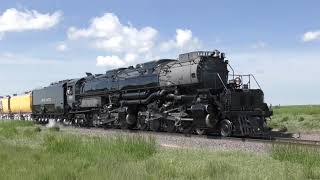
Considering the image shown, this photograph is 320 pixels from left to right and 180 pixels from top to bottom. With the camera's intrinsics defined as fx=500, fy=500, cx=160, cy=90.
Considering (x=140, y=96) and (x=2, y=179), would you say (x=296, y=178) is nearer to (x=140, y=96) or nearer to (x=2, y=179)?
(x=2, y=179)

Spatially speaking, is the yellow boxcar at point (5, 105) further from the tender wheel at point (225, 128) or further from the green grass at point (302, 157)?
the green grass at point (302, 157)

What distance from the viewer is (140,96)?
2788 centimetres

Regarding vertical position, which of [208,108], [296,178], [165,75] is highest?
[165,75]

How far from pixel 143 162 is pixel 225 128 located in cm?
970

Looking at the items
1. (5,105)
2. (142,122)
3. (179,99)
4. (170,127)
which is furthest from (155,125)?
(5,105)

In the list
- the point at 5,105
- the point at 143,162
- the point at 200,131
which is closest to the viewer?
the point at 143,162

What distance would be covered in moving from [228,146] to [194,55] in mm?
7917

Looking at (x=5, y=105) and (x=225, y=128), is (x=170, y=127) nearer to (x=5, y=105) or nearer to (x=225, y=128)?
(x=225, y=128)

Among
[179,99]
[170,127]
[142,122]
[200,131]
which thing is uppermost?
[179,99]

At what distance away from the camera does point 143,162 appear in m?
13.3

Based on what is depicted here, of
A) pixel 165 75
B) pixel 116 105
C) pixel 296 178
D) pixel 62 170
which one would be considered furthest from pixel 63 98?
pixel 296 178

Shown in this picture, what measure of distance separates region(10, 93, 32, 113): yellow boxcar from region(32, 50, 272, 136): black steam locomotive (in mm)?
19121

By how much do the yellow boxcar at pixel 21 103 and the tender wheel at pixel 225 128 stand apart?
32509 millimetres

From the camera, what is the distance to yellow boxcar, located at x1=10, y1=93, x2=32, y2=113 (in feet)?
171
